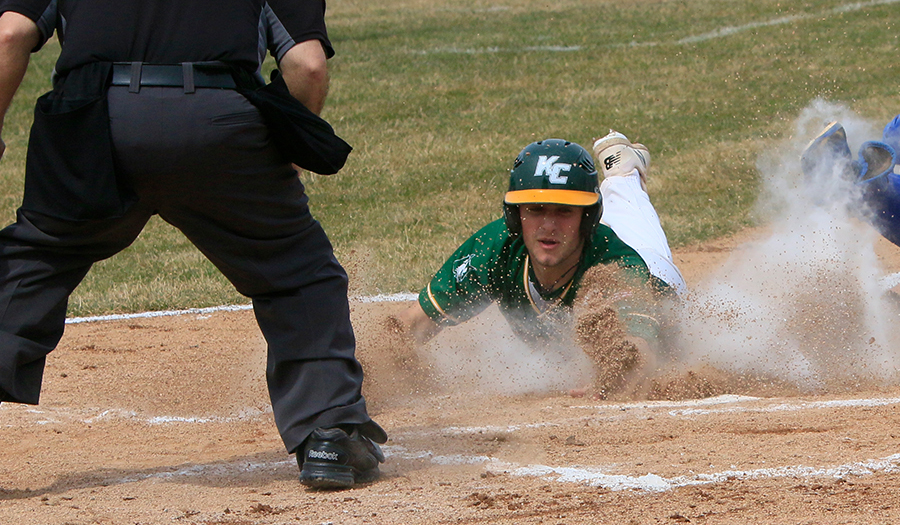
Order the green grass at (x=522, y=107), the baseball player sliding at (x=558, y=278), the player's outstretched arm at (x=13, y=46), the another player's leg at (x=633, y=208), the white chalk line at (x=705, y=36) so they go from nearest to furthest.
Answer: the player's outstretched arm at (x=13, y=46) → the baseball player sliding at (x=558, y=278) → the another player's leg at (x=633, y=208) → the green grass at (x=522, y=107) → the white chalk line at (x=705, y=36)

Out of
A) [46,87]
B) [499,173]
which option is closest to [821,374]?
[499,173]

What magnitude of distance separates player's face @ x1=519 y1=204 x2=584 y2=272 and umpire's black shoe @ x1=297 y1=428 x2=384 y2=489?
1.69 meters

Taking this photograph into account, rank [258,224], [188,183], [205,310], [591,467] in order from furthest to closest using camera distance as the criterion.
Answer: [205,310], [591,467], [258,224], [188,183]

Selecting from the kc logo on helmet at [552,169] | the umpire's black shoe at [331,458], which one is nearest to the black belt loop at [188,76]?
the umpire's black shoe at [331,458]

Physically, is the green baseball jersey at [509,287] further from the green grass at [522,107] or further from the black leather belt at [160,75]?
the black leather belt at [160,75]

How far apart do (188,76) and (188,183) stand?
0.33 metres

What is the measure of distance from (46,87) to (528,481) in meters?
13.8

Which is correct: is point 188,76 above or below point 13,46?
above

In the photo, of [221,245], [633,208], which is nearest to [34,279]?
[221,245]

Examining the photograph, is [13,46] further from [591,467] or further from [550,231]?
[550,231]

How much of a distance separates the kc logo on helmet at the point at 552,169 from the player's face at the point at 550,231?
4.8 inches

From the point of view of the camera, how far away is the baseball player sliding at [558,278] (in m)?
4.82

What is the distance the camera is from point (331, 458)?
3537mm

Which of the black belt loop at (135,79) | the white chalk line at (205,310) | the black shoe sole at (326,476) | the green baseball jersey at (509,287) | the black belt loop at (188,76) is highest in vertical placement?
the black belt loop at (188,76)
